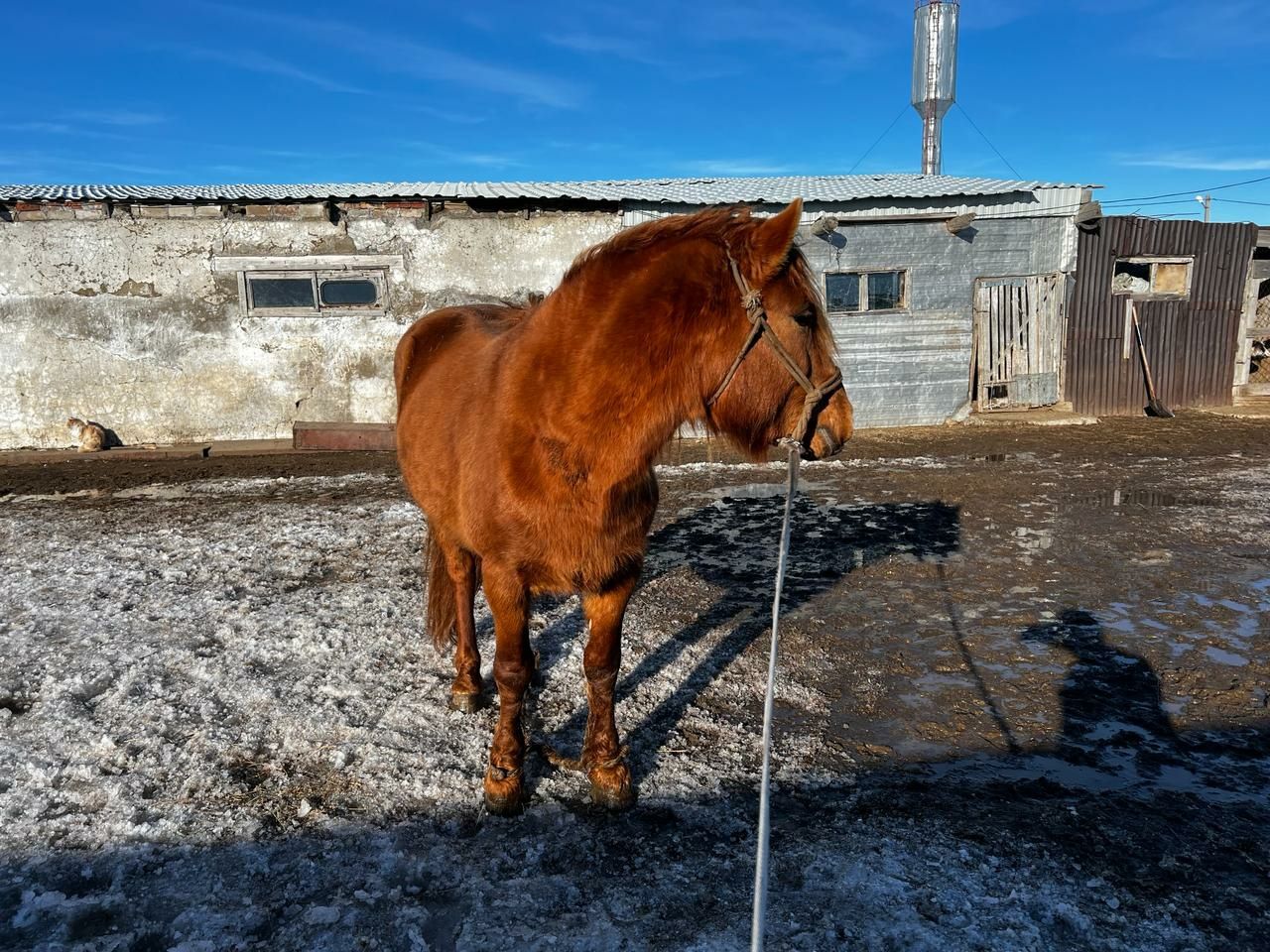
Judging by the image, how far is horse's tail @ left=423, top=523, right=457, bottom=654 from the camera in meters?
3.87

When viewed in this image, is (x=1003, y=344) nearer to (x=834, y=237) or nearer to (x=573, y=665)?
(x=834, y=237)

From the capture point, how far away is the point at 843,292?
13148mm

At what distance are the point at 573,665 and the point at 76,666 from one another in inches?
98.8

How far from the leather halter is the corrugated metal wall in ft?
44.8

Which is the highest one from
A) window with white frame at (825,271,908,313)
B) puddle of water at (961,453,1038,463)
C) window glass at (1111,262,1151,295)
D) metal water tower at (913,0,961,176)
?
metal water tower at (913,0,961,176)

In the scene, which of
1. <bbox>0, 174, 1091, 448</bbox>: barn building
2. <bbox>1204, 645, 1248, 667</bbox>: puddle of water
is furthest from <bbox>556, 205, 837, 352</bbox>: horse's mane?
<bbox>0, 174, 1091, 448</bbox>: barn building

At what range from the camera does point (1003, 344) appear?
13.3 m

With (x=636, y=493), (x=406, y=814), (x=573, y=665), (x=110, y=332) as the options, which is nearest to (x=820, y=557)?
(x=573, y=665)

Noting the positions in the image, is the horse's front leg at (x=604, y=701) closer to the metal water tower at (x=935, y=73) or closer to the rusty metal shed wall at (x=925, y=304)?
the rusty metal shed wall at (x=925, y=304)

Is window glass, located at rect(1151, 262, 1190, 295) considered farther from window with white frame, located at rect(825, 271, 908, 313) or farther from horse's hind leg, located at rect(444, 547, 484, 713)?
horse's hind leg, located at rect(444, 547, 484, 713)

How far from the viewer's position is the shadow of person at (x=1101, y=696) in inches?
121

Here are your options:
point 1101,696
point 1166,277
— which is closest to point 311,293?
point 1101,696

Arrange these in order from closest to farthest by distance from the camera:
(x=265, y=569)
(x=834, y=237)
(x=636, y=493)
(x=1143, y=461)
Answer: (x=636, y=493)
(x=265, y=569)
(x=1143, y=461)
(x=834, y=237)

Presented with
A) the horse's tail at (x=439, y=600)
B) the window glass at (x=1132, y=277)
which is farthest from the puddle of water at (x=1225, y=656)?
the window glass at (x=1132, y=277)
